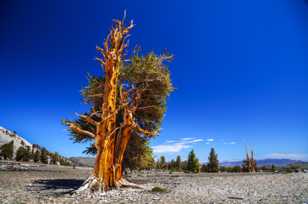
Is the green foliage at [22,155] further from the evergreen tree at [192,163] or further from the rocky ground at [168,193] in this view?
the rocky ground at [168,193]

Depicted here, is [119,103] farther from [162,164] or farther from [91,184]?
[162,164]

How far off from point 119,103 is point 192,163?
178 ft

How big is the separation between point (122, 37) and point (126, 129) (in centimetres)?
653

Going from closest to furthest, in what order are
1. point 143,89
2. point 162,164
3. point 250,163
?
point 143,89 < point 250,163 < point 162,164

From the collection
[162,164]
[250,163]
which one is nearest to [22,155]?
[162,164]

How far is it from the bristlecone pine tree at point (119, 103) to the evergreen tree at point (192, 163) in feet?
167

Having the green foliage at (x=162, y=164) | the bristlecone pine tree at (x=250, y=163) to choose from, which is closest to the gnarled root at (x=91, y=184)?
the bristlecone pine tree at (x=250, y=163)

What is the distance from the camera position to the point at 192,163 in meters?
69.1

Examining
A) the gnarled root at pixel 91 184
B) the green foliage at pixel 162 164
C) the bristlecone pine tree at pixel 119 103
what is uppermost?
the bristlecone pine tree at pixel 119 103

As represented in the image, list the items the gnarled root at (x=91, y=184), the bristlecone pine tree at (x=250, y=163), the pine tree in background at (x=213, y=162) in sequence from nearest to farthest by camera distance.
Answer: the gnarled root at (x=91, y=184)
the bristlecone pine tree at (x=250, y=163)
the pine tree in background at (x=213, y=162)

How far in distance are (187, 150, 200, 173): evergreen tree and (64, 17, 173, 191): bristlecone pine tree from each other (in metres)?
50.8

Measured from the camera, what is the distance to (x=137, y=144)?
21.8m

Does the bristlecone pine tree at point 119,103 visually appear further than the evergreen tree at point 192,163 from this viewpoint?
No

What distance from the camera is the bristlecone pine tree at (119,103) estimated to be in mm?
15781
